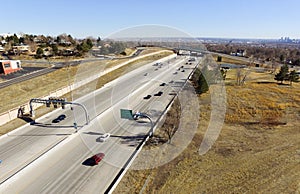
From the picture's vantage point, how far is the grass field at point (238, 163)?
1725cm

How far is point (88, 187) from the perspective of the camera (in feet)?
56.5

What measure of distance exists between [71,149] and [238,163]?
707 inches

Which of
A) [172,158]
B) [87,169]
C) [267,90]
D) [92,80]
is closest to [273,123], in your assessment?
[172,158]

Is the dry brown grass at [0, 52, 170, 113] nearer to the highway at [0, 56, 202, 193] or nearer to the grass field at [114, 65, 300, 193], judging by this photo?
the highway at [0, 56, 202, 193]

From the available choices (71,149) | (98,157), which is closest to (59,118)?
(71,149)

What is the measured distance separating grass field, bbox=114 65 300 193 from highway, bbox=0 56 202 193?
10.9 feet

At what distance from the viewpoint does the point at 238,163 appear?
2055 cm

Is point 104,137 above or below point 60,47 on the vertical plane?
below

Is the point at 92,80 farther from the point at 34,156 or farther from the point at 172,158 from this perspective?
the point at 172,158

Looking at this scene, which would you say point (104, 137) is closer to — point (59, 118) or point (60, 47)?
point (59, 118)

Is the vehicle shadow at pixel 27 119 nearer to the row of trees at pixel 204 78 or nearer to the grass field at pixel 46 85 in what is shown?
the grass field at pixel 46 85

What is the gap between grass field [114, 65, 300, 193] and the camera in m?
17.2

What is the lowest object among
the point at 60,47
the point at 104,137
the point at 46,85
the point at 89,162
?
the point at 89,162

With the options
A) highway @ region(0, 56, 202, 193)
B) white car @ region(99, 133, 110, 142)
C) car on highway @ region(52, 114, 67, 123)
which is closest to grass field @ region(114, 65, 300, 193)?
highway @ region(0, 56, 202, 193)
